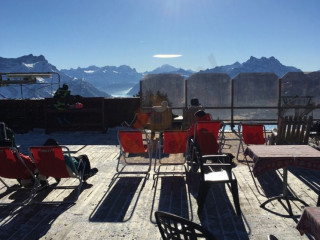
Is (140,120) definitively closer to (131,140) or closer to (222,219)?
(131,140)

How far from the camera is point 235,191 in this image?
462 centimetres

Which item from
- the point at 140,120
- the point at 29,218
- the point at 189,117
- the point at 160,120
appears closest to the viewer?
the point at 29,218

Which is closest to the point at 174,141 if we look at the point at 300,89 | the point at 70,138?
the point at 70,138

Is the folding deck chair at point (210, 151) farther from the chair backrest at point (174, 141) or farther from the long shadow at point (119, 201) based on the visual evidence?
the long shadow at point (119, 201)

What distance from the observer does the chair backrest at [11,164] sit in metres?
5.10

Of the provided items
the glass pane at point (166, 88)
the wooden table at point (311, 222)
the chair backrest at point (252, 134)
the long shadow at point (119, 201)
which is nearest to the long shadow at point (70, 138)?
the glass pane at point (166, 88)

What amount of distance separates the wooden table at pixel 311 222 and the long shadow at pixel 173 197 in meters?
1.96

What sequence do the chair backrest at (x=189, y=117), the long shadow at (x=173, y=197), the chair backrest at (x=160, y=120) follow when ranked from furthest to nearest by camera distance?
the chair backrest at (x=189, y=117), the chair backrest at (x=160, y=120), the long shadow at (x=173, y=197)

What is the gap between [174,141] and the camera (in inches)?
247

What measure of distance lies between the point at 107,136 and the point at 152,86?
145 inches

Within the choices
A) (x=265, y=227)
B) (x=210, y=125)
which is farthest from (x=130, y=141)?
(x=265, y=227)

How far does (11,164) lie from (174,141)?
2765mm

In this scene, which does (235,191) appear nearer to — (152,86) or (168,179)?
(168,179)

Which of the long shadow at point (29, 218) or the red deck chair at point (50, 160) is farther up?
the red deck chair at point (50, 160)
